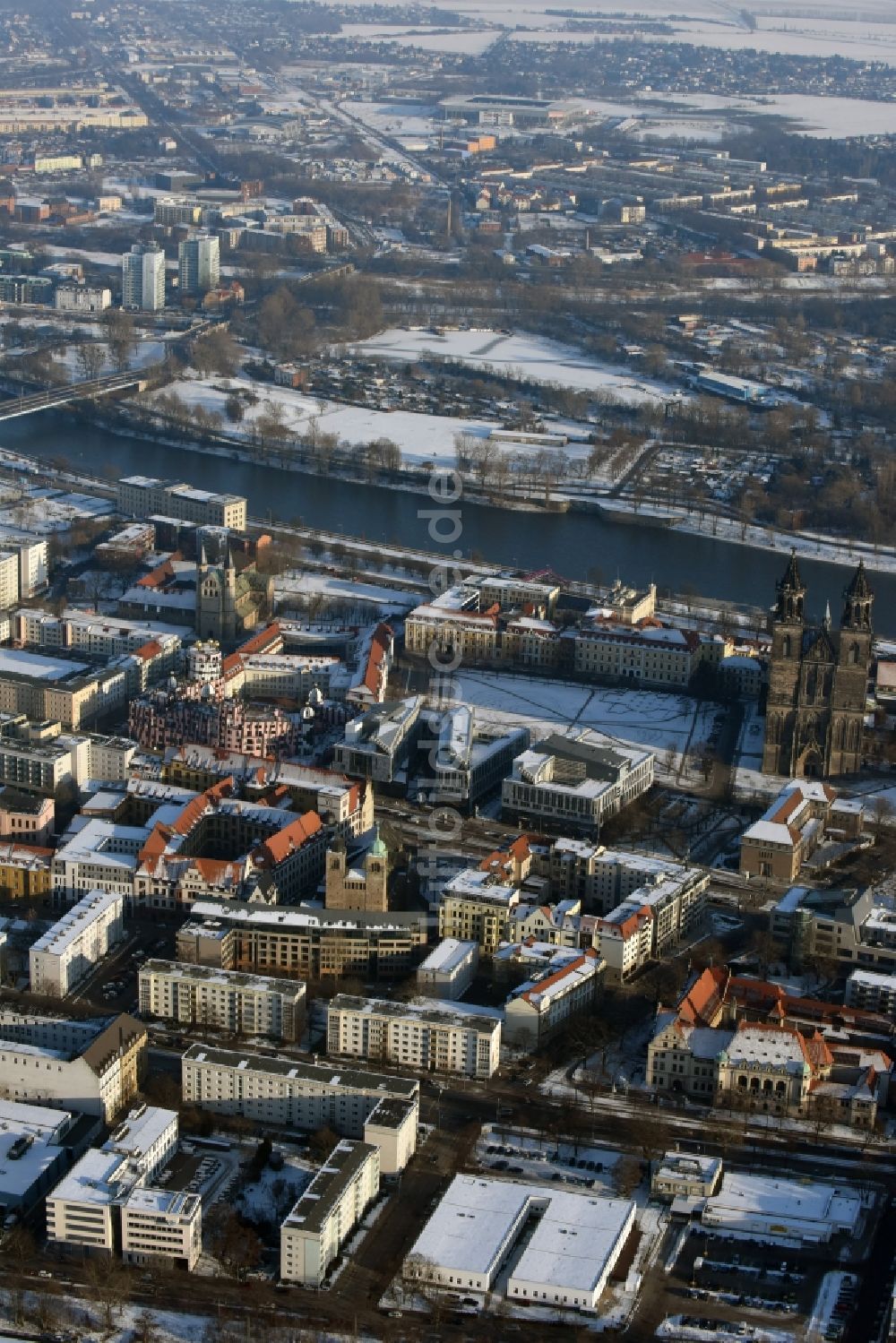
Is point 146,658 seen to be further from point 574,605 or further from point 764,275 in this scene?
point 764,275

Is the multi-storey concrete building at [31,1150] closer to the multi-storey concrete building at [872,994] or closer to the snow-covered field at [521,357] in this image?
the multi-storey concrete building at [872,994]

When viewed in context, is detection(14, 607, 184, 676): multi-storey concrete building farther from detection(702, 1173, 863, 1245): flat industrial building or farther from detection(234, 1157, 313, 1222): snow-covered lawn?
detection(702, 1173, 863, 1245): flat industrial building

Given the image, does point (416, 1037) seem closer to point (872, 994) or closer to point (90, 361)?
point (872, 994)

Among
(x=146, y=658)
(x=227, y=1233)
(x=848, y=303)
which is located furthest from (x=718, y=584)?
(x=848, y=303)

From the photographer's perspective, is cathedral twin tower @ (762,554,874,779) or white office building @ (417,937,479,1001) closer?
white office building @ (417,937,479,1001)

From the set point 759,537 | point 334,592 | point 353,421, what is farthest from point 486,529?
point 353,421

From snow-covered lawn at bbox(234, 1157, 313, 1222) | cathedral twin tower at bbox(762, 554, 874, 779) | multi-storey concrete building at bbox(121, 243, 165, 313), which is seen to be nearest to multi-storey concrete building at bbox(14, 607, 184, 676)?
cathedral twin tower at bbox(762, 554, 874, 779)

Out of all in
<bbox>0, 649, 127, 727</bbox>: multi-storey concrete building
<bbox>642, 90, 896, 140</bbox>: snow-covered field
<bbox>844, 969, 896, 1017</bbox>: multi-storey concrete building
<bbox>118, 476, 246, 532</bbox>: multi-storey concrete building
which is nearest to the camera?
<bbox>844, 969, 896, 1017</bbox>: multi-storey concrete building

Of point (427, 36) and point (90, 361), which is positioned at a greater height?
point (427, 36)
